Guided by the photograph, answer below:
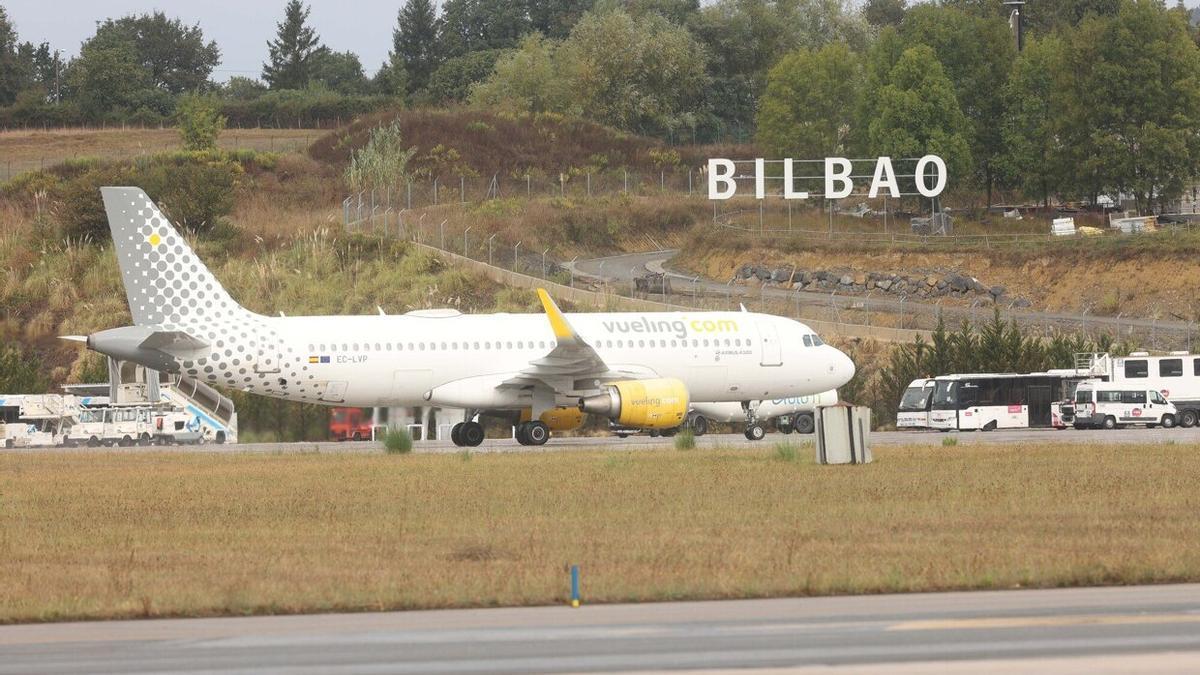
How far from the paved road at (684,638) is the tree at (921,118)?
75.3 m

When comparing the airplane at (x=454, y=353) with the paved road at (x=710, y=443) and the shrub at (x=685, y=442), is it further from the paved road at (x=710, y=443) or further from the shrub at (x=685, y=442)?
the paved road at (x=710, y=443)

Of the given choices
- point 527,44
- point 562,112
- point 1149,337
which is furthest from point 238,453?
point 527,44

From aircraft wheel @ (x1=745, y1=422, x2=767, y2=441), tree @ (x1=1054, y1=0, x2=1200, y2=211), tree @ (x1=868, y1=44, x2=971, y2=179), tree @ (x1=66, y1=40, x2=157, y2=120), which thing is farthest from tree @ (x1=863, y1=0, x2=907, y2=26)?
aircraft wheel @ (x1=745, y1=422, x2=767, y2=441)

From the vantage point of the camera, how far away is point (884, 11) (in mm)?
171875

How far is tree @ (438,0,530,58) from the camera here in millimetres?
155750

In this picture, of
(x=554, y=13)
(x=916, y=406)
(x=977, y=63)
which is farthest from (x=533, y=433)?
(x=554, y=13)

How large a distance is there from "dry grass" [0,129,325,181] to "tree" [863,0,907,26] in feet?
227

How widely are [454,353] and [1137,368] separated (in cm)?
2415

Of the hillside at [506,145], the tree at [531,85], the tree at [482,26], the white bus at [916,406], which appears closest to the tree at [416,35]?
the tree at [482,26]

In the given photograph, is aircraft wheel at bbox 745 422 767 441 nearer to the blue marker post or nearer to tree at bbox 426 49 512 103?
the blue marker post

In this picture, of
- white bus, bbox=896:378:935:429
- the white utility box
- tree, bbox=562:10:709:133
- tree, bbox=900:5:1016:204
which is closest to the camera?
the white utility box

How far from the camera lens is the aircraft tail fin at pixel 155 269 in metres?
41.2

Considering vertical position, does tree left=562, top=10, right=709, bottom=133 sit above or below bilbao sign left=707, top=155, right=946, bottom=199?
above

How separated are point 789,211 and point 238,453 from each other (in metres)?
52.9
